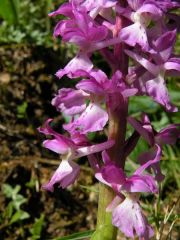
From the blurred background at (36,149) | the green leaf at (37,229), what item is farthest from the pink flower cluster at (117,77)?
the green leaf at (37,229)

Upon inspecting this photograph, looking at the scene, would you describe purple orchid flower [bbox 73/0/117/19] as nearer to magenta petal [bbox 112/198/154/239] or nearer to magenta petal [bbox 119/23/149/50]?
magenta petal [bbox 119/23/149/50]

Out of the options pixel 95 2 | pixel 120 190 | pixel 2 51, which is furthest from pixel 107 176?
pixel 2 51

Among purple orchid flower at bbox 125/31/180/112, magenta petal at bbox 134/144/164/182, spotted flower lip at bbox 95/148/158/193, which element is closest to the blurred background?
magenta petal at bbox 134/144/164/182

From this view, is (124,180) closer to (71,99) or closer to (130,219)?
(130,219)

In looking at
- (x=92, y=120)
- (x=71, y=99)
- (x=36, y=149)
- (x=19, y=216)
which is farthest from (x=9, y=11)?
(x=92, y=120)

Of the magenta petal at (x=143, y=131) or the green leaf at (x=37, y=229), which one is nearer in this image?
the magenta petal at (x=143, y=131)

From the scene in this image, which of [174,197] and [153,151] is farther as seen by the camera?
[174,197]

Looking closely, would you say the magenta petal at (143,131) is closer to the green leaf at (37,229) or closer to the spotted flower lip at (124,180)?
the spotted flower lip at (124,180)

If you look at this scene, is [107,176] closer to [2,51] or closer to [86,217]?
[86,217]
